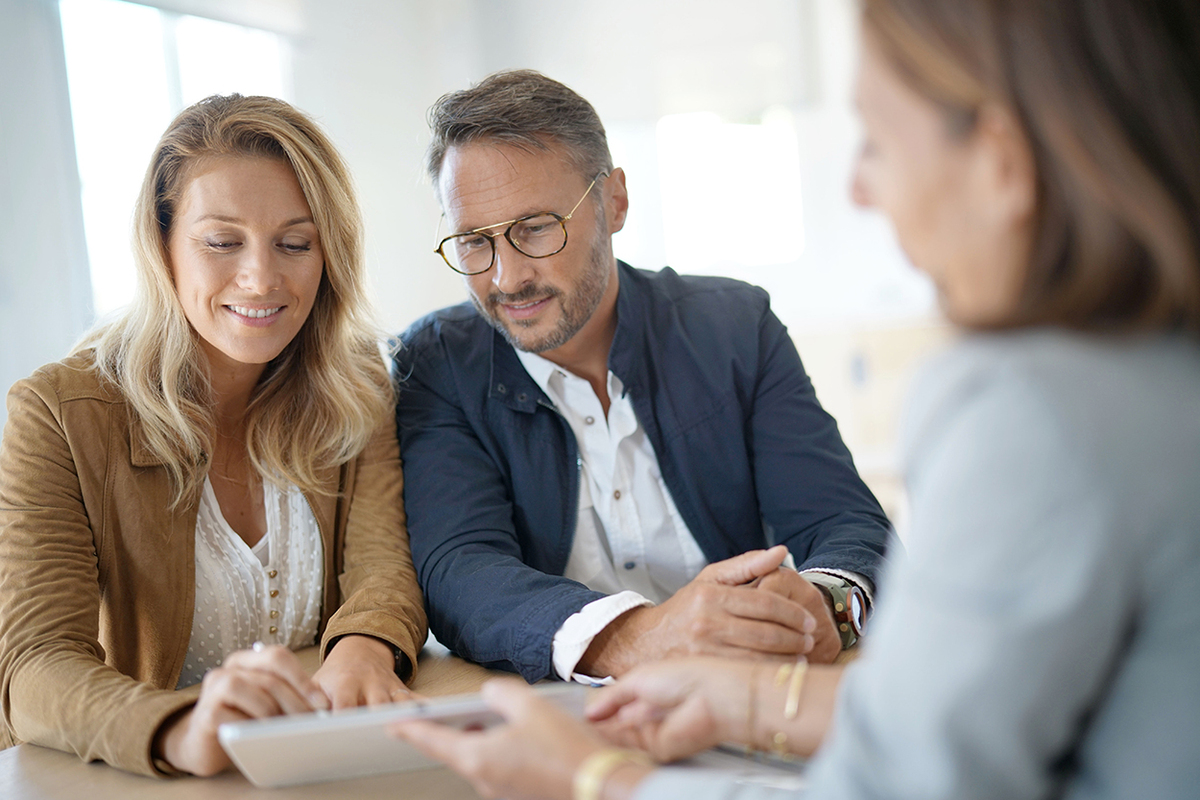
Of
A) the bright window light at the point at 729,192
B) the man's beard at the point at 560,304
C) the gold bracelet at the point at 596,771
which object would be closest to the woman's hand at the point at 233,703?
the gold bracelet at the point at 596,771

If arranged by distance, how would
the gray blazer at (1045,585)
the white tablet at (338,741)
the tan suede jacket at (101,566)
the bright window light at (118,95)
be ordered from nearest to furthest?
the gray blazer at (1045,585) → the white tablet at (338,741) → the tan suede jacket at (101,566) → the bright window light at (118,95)

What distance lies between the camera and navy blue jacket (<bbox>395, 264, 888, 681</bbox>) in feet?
5.59

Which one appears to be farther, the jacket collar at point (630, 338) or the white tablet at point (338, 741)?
the jacket collar at point (630, 338)

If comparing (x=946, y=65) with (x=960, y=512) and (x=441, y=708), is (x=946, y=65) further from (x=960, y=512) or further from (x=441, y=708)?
(x=441, y=708)

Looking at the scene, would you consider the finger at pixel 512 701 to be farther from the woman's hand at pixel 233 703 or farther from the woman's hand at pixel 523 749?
the woman's hand at pixel 233 703

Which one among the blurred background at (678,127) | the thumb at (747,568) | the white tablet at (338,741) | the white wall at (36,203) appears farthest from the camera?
the blurred background at (678,127)

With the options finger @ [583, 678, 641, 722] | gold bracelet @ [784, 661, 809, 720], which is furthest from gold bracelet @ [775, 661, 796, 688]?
finger @ [583, 678, 641, 722]

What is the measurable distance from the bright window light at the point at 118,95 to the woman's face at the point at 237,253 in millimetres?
1811

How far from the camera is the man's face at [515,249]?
5.98 ft

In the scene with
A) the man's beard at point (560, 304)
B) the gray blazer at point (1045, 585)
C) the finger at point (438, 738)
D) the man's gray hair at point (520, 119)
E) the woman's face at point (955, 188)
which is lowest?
the finger at point (438, 738)

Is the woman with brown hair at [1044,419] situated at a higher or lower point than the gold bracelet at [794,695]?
higher

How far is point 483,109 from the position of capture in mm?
1843

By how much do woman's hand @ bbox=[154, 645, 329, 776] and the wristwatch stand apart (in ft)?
2.41

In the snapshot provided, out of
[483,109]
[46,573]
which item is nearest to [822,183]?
[483,109]
